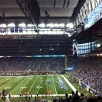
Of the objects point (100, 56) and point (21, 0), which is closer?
point (21, 0)

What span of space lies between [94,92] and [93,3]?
15.9 metres

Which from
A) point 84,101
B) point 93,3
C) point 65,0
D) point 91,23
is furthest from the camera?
point 65,0

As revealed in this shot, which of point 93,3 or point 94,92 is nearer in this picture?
point 94,92

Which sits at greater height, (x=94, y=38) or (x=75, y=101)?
(x=94, y=38)

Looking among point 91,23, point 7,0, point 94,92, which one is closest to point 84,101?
point 94,92

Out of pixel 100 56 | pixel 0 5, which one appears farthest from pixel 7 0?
pixel 100 56

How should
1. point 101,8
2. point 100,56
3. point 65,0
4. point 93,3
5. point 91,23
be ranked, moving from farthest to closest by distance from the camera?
point 65,0, point 100,56, point 93,3, point 91,23, point 101,8

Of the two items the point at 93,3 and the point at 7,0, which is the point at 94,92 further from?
the point at 7,0

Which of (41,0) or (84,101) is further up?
(41,0)

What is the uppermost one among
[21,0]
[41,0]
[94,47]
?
[41,0]

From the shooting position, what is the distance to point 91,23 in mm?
33906

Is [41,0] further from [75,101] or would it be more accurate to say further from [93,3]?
[75,101]

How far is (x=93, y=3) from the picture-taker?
37688mm

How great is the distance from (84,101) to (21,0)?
83.0 ft
